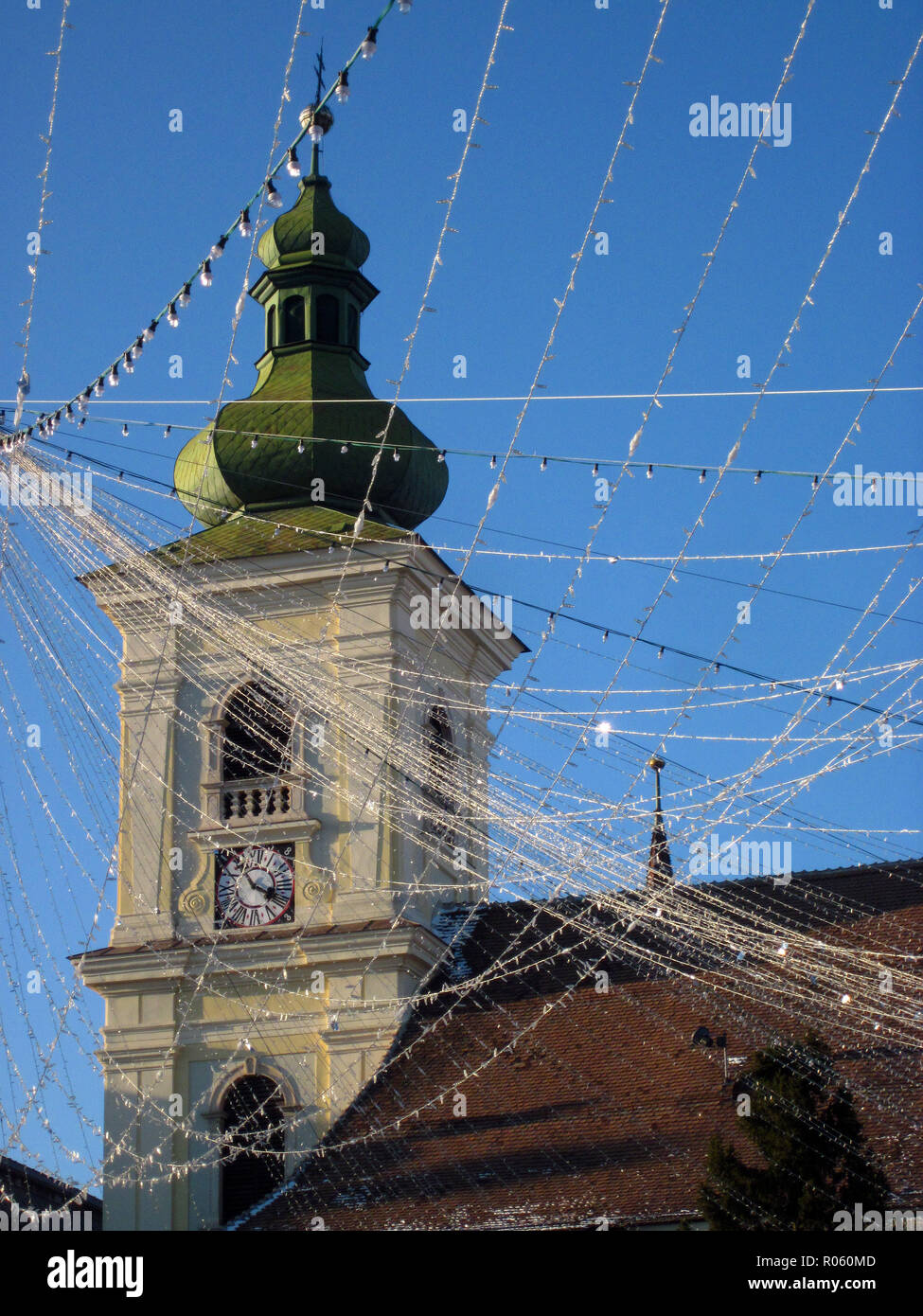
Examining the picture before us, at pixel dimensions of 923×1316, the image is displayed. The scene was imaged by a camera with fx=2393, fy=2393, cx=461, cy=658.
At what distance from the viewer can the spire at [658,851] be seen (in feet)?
83.1

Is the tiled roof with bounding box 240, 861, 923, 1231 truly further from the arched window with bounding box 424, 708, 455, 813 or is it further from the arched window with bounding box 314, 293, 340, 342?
the arched window with bounding box 314, 293, 340, 342

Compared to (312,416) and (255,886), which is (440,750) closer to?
(255,886)

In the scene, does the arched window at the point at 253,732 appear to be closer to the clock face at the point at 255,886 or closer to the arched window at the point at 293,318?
the clock face at the point at 255,886

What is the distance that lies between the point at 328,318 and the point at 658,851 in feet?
34.7

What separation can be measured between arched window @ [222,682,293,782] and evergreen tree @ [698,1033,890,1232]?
39.6 ft

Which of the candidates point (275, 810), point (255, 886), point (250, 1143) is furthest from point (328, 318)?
point (250, 1143)

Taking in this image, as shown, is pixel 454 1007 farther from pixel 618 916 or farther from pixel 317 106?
pixel 317 106

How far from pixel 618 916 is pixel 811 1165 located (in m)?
8.96

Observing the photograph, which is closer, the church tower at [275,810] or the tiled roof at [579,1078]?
the tiled roof at [579,1078]

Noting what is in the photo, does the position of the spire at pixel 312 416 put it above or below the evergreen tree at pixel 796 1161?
above

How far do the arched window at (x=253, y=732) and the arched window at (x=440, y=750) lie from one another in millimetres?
2078

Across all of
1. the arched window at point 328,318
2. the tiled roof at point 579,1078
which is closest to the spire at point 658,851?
the tiled roof at point 579,1078

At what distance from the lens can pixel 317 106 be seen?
58.3ft
